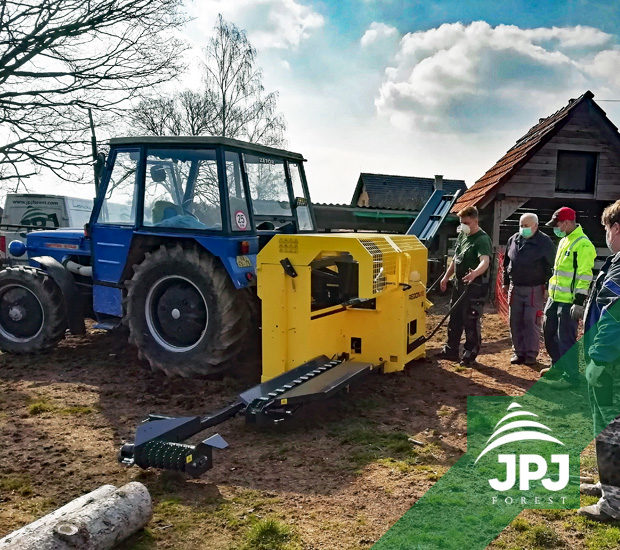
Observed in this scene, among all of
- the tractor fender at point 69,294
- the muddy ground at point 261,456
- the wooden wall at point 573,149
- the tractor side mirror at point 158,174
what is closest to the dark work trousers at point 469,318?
the muddy ground at point 261,456

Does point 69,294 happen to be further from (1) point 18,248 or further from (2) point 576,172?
(2) point 576,172

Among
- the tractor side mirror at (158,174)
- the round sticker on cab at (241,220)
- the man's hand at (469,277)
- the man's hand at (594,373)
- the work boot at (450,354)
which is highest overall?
the tractor side mirror at (158,174)

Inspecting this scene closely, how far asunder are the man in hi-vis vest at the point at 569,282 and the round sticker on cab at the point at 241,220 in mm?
3219

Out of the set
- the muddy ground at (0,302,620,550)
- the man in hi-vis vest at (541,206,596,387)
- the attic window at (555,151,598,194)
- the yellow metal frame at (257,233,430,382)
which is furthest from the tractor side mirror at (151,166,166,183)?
the attic window at (555,151,598,194)

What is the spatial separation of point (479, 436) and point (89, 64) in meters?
11.0

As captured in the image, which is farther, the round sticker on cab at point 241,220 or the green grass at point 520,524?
the round sticker on cab at point 241,220

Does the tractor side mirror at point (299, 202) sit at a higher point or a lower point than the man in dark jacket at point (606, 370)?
higher

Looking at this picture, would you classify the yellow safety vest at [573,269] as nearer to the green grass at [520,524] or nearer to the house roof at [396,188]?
the green grass at [520,524]

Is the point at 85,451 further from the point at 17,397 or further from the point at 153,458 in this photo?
the point at 17,397

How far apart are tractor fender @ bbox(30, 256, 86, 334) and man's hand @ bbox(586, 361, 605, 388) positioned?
5.46 meters

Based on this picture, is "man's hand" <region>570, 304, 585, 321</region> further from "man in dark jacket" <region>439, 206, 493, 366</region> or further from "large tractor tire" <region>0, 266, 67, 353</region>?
"large tractor tire" <region>0, 266, 67, 353</region>

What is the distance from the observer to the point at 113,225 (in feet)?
20.4

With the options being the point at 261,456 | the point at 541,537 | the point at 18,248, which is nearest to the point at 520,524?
the point at 541,537

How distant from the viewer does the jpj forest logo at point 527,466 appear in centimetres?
343
